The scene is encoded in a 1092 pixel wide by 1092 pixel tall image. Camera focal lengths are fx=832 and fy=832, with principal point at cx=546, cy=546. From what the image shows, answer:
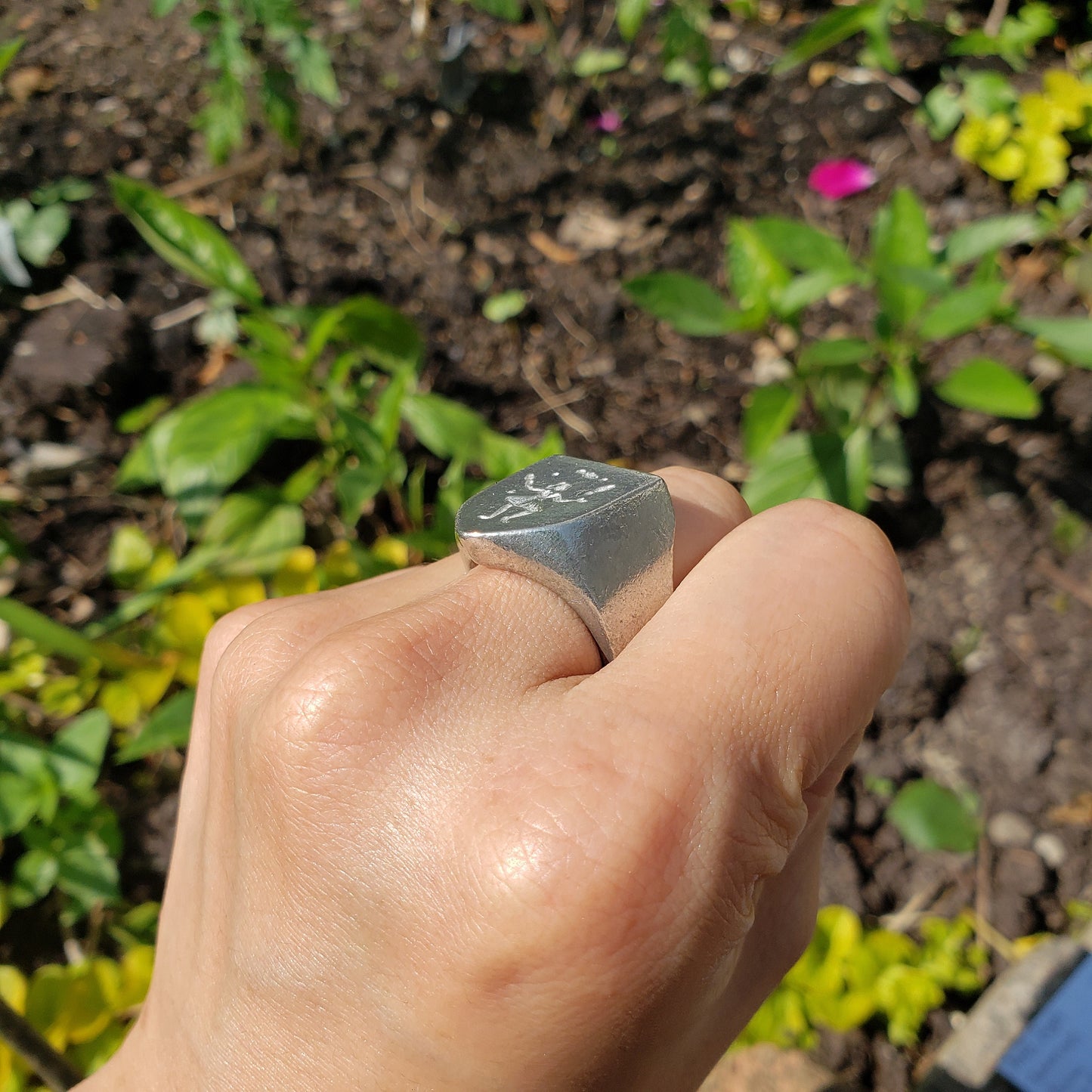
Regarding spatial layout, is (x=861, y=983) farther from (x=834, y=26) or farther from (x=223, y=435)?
(x=834, y=26)

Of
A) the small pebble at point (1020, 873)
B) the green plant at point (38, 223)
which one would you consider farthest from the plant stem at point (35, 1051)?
the green plant at point (38, 223)

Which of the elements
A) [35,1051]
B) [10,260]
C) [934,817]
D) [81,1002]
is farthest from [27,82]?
[934,817]

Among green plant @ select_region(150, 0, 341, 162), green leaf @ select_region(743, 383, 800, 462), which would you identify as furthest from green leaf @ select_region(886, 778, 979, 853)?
green plant @ select_region(150, 0, 341, 162)

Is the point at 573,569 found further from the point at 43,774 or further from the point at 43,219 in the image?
the point at 43,219

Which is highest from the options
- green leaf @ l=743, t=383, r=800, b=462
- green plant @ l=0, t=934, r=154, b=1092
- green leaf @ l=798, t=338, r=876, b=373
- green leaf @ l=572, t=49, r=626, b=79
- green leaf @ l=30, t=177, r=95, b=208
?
green leaf @ l=572, t=49, r=626, b=79

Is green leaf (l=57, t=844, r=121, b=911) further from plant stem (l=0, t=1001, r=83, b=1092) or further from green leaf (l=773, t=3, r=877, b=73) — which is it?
green leaf (l=773, t=3, r=877, b=73)

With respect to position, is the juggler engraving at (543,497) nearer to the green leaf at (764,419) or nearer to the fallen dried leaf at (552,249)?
the green leaf at (764,419)
